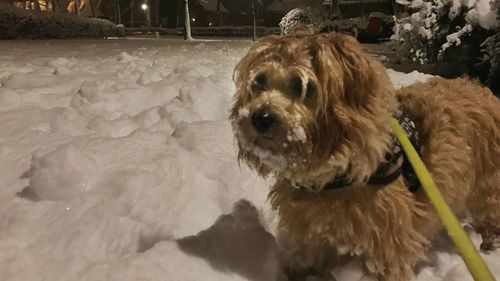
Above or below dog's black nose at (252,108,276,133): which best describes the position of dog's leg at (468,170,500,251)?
below

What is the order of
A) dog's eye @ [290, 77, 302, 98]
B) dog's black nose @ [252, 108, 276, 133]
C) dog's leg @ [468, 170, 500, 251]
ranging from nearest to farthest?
dog's black nose @ [252, 108, 276, 133]
dog's eye @ [290, 77, 302, 98]
dog's leg @ [468, 170, 500, 251]

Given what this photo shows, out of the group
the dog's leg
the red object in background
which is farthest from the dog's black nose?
the red object in background

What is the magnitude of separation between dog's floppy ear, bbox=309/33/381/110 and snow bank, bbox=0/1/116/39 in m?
18.4

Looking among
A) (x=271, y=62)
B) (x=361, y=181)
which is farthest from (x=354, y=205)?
(x=271, y=62)

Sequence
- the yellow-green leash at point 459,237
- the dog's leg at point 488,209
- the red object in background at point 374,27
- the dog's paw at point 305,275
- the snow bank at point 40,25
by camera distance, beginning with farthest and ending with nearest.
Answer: the red object in background at point 374,27
the snow bank at point 40,25
the dog's leg at point 488,209
the dog's paw at point 305,275
the yellow-green leash at point 459,237

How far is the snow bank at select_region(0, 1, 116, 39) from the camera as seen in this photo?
1764cm

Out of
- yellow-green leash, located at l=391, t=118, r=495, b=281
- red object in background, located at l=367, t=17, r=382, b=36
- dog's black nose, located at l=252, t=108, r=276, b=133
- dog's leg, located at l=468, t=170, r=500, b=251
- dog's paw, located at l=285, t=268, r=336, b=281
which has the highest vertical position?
red object in background, located at l=367, t=17, r=382, b=36

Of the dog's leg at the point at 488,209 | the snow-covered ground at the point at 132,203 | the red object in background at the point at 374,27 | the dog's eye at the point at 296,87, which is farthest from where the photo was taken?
the red object in background at the point at 374,27

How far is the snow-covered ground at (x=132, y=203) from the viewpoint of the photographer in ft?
7.30

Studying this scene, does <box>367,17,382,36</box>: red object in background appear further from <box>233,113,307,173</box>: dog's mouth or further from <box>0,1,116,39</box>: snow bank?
<box>233,113,307,173</box>: dog's mouth

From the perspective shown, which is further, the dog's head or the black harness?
the black harness

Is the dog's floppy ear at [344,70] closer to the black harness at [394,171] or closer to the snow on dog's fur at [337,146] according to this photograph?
the snow on dog's fur at [337,146]

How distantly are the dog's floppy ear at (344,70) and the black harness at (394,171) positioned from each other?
1.11ft

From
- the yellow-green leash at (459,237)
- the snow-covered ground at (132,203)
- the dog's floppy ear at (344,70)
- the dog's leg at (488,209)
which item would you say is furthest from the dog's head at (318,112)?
the dog's leg at (488,209)
